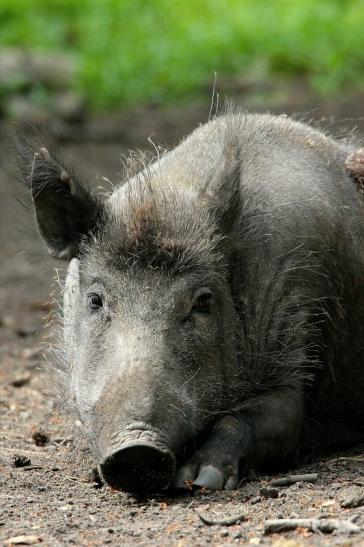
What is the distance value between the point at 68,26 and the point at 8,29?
1431 millimetres

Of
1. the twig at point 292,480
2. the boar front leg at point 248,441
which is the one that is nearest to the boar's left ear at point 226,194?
the boar front leg at point 248,441

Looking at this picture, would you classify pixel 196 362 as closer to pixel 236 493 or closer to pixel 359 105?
pixel 236 493

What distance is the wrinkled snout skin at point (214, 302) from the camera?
219 inches

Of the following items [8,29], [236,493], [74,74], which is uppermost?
[8,29]

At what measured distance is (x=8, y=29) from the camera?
1962 cm

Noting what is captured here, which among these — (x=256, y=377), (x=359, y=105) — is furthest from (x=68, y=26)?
(x=256, y=377)

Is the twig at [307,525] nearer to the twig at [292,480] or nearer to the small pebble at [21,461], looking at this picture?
the twig at [292,480]

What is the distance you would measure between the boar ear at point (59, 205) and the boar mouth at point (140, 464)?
→ 57.6 inches

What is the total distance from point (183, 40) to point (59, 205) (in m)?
13.9

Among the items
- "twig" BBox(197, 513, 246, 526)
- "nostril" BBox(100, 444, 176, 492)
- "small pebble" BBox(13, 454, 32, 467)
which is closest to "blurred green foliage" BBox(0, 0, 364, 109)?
"small pebble" BBox(13, 454, 32, 467)

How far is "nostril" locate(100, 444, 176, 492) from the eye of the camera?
17.0 ft

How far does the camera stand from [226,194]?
20.5ft

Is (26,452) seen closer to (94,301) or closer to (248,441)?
(94,301)

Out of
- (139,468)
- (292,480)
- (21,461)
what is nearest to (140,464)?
(139,468)
